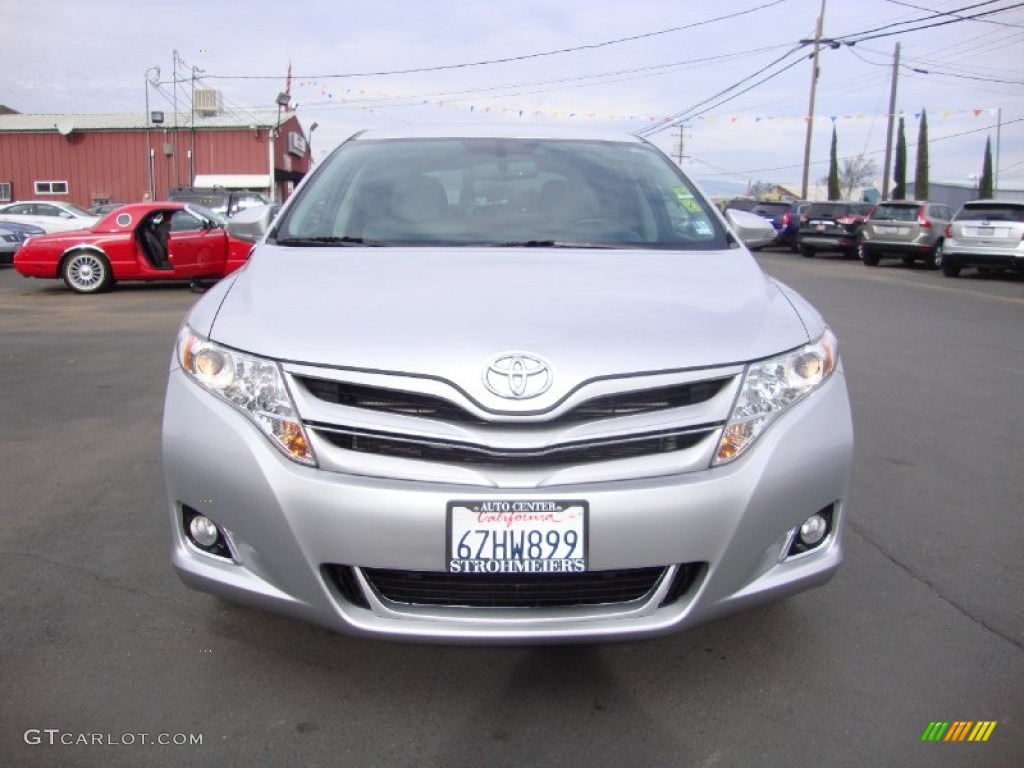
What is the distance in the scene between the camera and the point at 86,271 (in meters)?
13.6

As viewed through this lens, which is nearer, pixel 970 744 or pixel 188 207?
pixel 970 744

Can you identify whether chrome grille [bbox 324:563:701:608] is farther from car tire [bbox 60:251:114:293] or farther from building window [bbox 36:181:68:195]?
building window [bbox 36:181:68:195]


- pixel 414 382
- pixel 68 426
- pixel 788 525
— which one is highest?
pixel 414 382

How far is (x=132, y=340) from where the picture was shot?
9.24m

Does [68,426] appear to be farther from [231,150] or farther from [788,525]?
[231,150]

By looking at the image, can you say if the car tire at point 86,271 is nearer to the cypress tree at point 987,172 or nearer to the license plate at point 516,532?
the license plate at point 516,532

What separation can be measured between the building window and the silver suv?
123ft

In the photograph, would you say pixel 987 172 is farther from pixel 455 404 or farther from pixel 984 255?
pixel 455 404

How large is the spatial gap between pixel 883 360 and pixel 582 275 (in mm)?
6302

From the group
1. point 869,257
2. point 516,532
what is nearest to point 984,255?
point 869,257

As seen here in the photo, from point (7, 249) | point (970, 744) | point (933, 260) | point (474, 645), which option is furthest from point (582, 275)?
point (933, 260)

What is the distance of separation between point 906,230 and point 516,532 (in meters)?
20.5

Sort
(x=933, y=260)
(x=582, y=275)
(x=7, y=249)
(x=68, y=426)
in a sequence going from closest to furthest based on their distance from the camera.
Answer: (x=582, y=275) < (x=68, y=426) < (x=7, y=249) < (x=933, y=260)

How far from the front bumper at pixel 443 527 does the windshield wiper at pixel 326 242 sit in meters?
0.96
